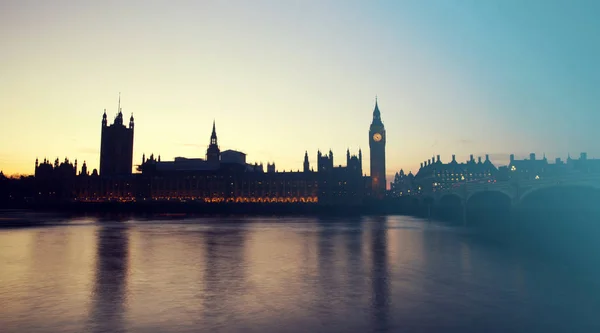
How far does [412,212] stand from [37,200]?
5774 inches

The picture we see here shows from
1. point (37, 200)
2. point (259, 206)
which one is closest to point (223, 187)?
point (259, 206)

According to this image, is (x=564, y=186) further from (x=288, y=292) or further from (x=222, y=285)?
(x=222, y=285)

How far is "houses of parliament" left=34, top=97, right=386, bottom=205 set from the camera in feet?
541

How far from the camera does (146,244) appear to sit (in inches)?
1393

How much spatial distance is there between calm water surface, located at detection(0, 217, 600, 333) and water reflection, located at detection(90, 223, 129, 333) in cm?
5

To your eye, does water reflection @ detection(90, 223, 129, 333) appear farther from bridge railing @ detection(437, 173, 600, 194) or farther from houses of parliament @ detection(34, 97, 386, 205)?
houses of parliament @ detection(34, 97, 386, 205)

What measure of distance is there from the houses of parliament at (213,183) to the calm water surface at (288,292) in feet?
433

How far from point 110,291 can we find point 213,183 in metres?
159

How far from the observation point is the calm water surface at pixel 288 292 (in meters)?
13.3

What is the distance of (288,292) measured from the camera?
696 inches

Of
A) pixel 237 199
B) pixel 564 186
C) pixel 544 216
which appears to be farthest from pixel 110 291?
pixel 237 199

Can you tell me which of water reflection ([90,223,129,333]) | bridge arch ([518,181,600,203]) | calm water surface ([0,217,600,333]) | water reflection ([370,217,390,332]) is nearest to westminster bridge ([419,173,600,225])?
bridge arch ([518,181,600,203])

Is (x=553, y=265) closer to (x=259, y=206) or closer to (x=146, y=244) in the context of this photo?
(x=146, y=244)

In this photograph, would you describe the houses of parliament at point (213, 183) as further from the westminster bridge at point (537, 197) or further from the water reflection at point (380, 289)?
the water reflection at point (380, 289)
